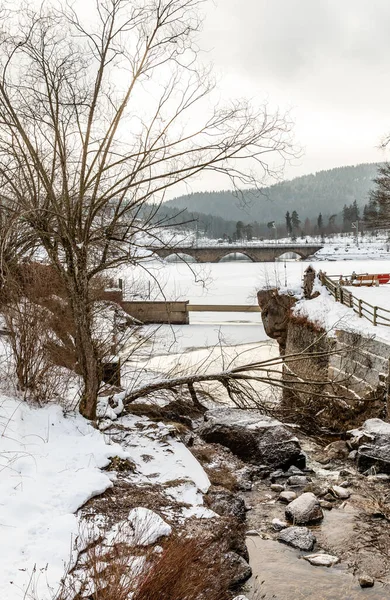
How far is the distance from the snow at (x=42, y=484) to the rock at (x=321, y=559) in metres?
3.07

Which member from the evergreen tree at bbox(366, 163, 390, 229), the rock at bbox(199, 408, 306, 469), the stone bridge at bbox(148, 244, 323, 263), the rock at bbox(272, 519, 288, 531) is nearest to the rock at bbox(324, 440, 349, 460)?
the rock at bbox(199, 408, 306, 469)

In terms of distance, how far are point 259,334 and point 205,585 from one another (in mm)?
27240

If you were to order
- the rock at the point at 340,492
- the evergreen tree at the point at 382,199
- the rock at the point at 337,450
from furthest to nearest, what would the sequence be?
the evergreen tree at the point at 382,199
the rock at the point at 337,450
the rock at the point at 340,492

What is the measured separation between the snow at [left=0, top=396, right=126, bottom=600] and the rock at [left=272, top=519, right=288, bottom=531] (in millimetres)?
2738

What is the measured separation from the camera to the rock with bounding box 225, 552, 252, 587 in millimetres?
6609

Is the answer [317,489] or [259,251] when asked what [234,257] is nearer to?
[259,251]

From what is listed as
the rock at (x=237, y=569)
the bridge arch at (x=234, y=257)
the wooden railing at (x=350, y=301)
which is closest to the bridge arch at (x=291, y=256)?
the bridge arch at (x=234, y=257)

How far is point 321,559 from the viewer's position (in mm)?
7438

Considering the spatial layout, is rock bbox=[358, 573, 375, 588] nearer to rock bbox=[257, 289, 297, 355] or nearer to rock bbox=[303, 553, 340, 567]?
rock bbox=[303, 553, 340, 567]

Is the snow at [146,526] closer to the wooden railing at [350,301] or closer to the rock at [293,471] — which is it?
the rock at [293,471]

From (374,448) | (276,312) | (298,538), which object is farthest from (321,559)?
(276,312)

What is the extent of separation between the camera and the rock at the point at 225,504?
7.78 meters

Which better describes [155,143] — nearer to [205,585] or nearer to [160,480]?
[160,480]

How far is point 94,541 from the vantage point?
5.60 m
